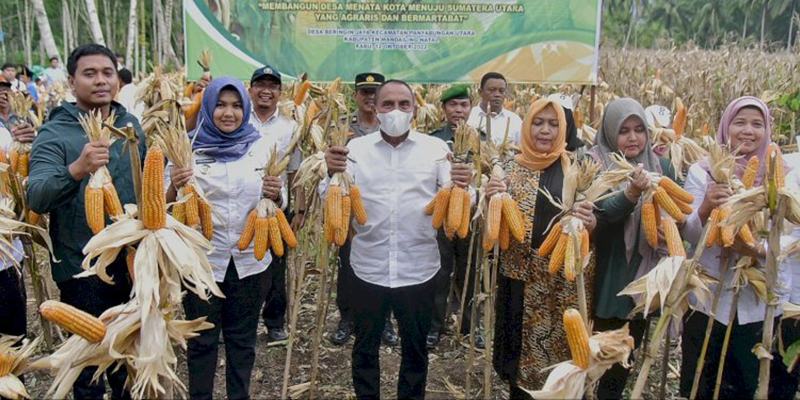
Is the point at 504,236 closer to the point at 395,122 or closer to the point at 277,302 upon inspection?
the point at 395,122

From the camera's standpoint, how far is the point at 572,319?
83.4 inches

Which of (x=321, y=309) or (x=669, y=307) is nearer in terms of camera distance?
(x=669, y=307)

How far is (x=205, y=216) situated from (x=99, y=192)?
553 mm

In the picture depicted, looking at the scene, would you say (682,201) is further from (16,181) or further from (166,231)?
(16,181)

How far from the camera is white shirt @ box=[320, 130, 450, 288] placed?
3.72 m

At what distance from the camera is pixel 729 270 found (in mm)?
3311

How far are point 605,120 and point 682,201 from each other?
74cm

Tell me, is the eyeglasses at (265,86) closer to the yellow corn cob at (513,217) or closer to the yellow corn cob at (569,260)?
the yellow corn cob at (513,217)

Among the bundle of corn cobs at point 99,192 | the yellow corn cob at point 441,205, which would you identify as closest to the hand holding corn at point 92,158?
the bundle of corn cobs at point 99,192

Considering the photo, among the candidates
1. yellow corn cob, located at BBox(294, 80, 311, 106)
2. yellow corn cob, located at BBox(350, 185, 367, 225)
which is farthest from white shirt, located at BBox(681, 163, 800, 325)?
yellow corn cob, located at BBox(294, 80, 311, 106)

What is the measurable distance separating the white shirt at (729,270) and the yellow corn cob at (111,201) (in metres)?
3.14

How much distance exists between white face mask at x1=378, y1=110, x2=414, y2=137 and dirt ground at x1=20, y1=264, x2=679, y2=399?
2208 millimetres

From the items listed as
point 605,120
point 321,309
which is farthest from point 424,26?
point 321,309

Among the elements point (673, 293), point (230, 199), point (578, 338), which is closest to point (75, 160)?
point (230, 199)
